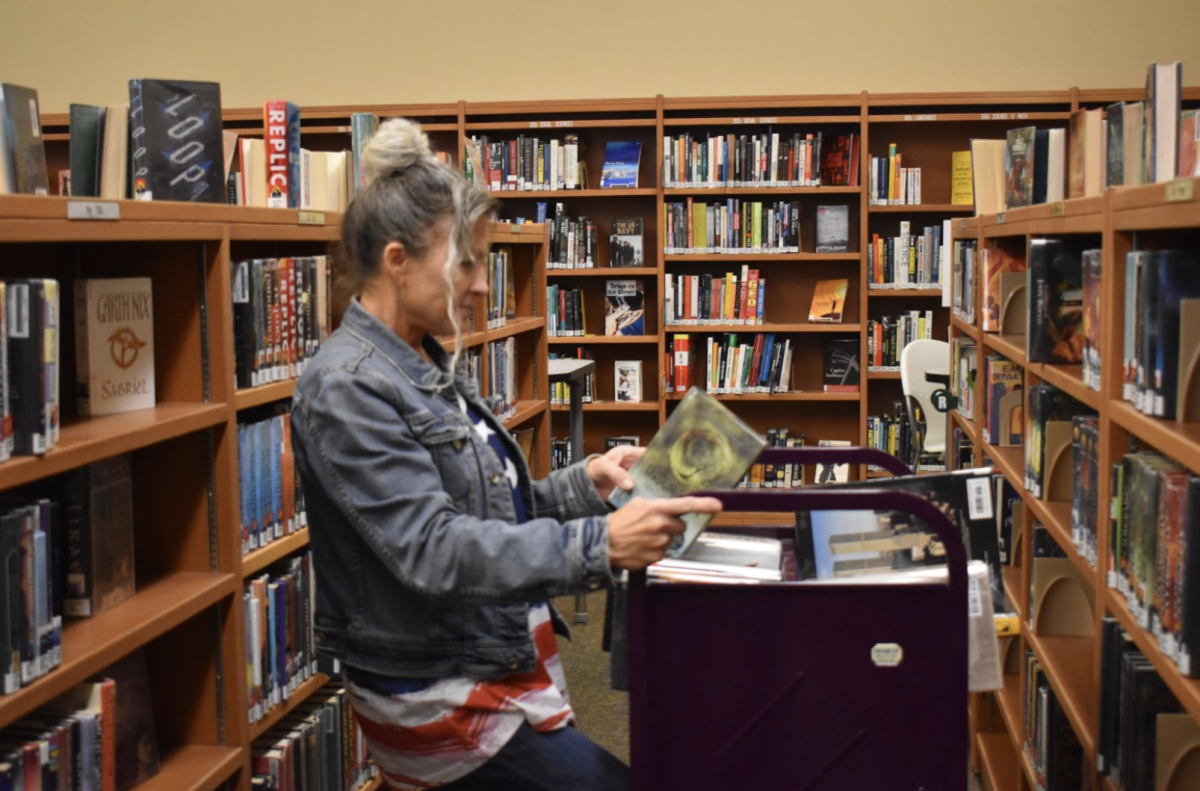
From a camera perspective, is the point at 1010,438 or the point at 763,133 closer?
the point at 1010,438

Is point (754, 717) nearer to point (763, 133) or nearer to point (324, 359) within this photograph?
point (324, 359)

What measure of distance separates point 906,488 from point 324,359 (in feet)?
3.11

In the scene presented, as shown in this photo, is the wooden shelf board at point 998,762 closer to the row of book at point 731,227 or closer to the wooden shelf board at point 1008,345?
the wooden shelf board at point 1008,345

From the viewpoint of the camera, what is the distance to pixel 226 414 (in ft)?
→ 7.73

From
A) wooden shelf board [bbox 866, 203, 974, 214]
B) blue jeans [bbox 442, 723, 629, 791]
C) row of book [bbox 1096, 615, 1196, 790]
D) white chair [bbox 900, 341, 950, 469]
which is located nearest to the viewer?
blue jeans [bbox 442, 723, 629, 791]

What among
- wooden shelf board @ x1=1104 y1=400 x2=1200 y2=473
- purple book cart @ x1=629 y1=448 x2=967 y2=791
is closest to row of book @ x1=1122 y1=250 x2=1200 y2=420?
wooden shelf board @ x1=1104 y1=400 x2=1200 y2=473

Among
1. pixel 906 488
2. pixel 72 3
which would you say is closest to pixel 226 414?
pixel 906 488

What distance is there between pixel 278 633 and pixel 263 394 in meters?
0.53

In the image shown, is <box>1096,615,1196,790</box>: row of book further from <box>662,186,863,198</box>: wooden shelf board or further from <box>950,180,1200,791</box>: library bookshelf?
<box>662,186,863,198</box>: wooden shelf board

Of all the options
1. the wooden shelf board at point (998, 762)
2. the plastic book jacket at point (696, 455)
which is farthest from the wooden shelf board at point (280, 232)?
the wooden shelf board at point (998, 762)

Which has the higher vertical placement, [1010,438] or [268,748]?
[1010,438]

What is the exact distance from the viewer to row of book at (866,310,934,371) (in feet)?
22.5

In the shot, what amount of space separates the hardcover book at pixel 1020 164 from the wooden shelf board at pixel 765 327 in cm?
300

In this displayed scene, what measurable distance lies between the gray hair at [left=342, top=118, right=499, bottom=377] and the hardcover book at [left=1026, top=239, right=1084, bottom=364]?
4.75 feet
